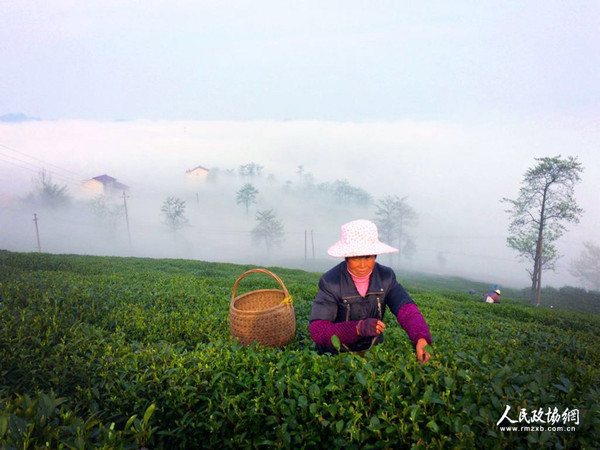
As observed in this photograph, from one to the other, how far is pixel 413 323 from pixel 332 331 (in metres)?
0.77

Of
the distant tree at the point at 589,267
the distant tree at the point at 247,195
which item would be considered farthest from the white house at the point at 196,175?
the distant tree at the point at 589,267

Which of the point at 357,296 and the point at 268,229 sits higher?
the point at 357,296

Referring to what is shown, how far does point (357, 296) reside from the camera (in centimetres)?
374

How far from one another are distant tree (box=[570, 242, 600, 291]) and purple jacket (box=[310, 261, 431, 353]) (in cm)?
6865

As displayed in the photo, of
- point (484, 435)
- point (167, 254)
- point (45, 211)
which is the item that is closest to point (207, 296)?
point (484, 435)

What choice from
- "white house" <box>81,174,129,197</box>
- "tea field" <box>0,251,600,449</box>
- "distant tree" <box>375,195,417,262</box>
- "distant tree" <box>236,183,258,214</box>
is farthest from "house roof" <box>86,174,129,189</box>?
"tea field" <box>0,251,600,449</box>

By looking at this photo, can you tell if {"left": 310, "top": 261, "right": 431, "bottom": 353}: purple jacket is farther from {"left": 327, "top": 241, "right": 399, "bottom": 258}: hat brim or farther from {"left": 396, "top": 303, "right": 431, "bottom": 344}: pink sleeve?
{"left": 327, "top": 241, "right": 399, "bottom": 258}: hat brim

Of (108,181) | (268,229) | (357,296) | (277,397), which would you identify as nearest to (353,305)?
(357,296)

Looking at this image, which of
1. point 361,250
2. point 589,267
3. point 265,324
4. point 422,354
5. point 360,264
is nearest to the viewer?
point 422,354

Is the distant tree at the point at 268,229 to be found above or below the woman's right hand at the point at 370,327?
below

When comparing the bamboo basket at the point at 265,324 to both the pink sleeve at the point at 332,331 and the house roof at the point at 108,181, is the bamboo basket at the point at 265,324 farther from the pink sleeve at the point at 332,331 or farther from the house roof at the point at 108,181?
the house roof at the point at 108,181

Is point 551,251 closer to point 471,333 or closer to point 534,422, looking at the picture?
point 471,333

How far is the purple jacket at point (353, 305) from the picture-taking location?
356 centimetres

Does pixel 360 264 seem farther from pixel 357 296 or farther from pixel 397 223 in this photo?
pixel 397 223
